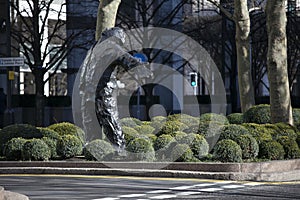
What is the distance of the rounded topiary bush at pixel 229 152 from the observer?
16469 millimetres

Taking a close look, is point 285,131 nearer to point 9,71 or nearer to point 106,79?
point 106,79

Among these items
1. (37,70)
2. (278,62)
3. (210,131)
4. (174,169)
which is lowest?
(174,169)

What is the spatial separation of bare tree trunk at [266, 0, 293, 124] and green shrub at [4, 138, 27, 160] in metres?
7.53

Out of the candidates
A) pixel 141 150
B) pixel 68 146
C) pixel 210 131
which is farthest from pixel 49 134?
pixel 210 131

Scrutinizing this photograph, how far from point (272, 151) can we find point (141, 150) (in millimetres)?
2986

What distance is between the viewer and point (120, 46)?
17281 millimetres

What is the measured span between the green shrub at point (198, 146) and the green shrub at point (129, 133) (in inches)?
59.7

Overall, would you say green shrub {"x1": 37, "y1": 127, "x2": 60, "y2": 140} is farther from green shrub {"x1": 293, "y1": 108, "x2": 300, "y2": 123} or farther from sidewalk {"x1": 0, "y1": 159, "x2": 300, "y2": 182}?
green shrub {"x1": 293, "y1": 108, "x2": 300, "y2": 123}

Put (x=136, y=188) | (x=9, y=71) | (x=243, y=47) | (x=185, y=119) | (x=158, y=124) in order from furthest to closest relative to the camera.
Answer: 1. (x=9, y=71)
2. (x=243, y=47)
3. (x=185, y=119)
4. (x=158, y=124)
5. (x=136, y=188)

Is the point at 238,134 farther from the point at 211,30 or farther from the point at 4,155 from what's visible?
the point at 211,30

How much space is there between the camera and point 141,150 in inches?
665

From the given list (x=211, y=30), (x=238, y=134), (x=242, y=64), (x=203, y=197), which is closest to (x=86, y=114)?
(x=238, y=134)

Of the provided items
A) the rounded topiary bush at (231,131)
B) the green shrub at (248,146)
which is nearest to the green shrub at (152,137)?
the rounded topiary bush at (231,131)

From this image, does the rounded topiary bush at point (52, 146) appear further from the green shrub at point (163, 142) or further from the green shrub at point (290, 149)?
the green shrub at point (290, 149)
